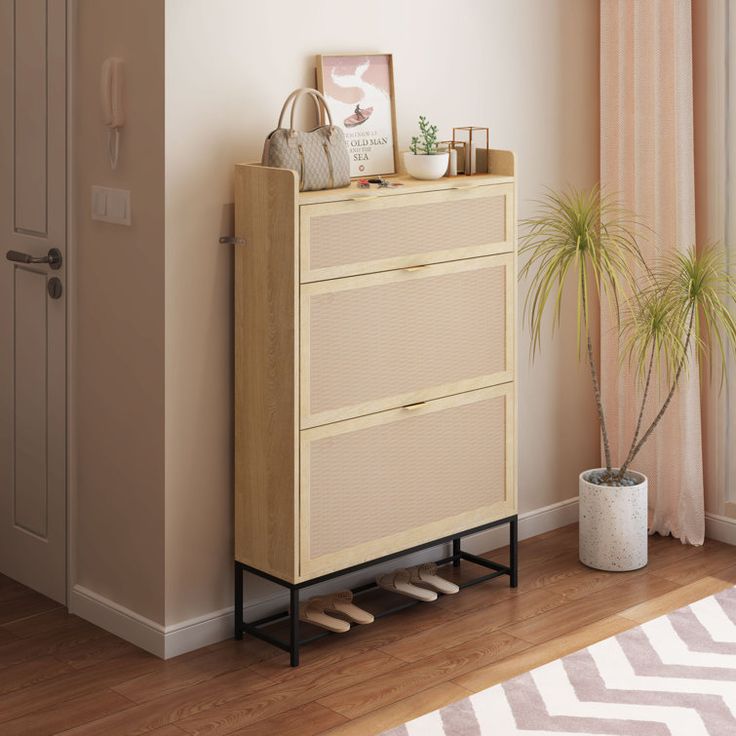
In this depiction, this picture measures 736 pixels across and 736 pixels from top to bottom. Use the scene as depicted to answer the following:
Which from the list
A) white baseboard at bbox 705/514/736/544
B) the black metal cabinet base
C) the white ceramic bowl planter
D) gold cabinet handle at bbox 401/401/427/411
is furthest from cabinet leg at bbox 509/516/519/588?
the white ceramic bowl planter

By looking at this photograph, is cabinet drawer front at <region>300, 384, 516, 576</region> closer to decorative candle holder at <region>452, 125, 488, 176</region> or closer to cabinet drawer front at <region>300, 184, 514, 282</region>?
cabinet drawer front at <region>300, 184, 514, 282</region>

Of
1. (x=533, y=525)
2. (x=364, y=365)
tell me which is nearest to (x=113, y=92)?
(x=364, y=365)

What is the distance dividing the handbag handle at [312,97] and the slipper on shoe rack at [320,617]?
1.32 metres

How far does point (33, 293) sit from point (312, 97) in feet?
3.32

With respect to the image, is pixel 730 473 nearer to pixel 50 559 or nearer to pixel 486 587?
pixel 486 587

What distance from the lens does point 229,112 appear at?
127 inches

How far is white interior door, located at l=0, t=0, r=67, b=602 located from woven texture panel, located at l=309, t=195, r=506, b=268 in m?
0.81

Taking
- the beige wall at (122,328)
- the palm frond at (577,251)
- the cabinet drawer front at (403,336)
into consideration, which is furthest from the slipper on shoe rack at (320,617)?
the palm frond at (577,251)

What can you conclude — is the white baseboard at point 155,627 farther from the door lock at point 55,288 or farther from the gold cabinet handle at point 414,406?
the door lock at point 55,288

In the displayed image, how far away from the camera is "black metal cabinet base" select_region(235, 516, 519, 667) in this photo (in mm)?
3232

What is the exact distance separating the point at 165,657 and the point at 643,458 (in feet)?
6.12

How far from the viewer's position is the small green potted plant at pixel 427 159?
3449mm

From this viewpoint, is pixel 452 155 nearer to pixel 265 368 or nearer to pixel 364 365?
pixel 364 365

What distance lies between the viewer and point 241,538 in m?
3.35
